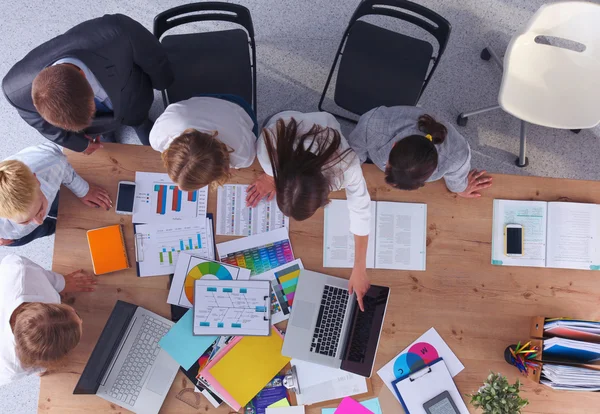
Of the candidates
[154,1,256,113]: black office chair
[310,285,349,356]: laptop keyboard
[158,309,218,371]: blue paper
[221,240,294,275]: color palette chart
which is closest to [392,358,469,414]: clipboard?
[310,285,349,356]: laptop keyboard

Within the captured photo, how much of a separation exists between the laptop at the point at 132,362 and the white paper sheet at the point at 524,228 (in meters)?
1.31

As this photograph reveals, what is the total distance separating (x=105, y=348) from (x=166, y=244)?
0.43m

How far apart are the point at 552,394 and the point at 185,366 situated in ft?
4.55

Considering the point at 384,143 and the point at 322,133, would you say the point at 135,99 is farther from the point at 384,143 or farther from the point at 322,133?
the point at 384,143

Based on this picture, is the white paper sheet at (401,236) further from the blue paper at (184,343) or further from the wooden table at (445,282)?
the blue paper at (184,343)

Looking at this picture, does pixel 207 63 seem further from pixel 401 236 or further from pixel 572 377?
pixel 572 377

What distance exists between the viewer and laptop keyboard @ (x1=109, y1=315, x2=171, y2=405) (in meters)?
1.58

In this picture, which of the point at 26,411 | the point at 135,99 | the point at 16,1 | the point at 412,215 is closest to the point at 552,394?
the point at 412,215

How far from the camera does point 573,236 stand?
5.56 feet

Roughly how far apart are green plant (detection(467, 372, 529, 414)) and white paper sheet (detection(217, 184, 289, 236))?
0.91 m

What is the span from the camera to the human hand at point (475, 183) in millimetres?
1662

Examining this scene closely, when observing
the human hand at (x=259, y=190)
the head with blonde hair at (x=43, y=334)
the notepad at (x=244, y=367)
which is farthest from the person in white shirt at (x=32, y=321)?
the human hand at (x=259, y=190)

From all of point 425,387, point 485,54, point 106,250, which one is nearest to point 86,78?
point 106,250

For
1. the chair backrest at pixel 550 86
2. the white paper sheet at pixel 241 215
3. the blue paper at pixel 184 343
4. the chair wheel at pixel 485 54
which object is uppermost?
the chair wheel at pixel 485 54
